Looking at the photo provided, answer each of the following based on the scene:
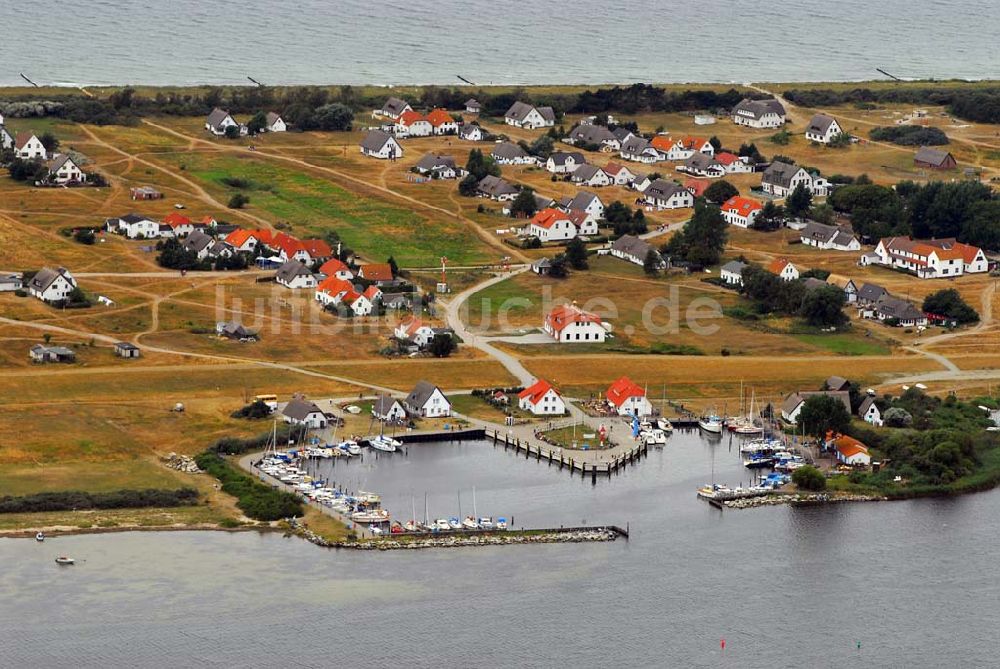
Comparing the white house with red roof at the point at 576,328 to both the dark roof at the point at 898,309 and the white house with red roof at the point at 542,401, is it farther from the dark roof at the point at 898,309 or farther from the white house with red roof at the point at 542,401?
the dark roof at the point at 898,309

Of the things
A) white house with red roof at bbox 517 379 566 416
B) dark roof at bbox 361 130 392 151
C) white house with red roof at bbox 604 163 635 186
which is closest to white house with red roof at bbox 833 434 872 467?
white house with red roof at bbox 517 379 566 416

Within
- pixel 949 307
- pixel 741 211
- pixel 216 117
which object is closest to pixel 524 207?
pixel 741 211

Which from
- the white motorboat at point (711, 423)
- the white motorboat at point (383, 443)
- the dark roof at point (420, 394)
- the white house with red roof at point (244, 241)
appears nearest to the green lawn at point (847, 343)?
the white motorboat at point (711, 423)

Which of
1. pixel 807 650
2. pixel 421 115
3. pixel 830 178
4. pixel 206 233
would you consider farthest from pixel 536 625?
pixel 421 115

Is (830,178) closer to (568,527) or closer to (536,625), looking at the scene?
(568,527)

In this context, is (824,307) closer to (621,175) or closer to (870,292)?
(870,292)

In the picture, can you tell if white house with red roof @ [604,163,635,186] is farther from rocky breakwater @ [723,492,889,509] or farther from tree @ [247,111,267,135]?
rocky breakwater @ [723,492,889,509]
